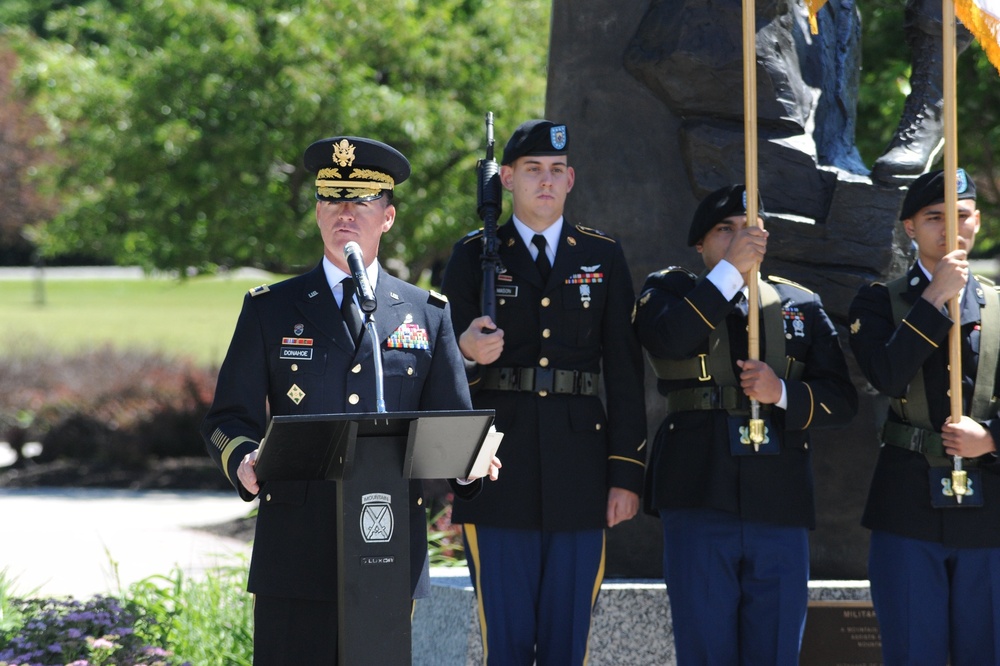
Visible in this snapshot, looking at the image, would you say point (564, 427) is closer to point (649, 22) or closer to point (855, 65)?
point (649, 22)

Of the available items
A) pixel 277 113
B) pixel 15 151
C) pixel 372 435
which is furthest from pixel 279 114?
pixel 15 151

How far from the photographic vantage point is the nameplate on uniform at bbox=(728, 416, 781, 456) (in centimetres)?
445

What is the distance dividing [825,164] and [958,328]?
1360 mm

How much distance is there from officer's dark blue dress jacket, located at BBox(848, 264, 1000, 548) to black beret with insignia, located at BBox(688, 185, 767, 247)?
507 millimetres

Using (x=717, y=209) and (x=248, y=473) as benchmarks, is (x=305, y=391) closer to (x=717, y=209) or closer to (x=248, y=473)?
(x=248, y=473)

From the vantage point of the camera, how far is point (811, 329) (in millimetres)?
4621

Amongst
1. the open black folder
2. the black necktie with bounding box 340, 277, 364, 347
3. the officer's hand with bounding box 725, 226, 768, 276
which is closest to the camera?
the open black folder

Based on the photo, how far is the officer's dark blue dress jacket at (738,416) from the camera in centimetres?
439

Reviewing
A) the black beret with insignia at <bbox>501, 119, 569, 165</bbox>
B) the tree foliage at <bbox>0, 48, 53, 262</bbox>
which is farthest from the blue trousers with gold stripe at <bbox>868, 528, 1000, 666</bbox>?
the tree foliage at <bbox>0, 48, 53, 262</bbox>

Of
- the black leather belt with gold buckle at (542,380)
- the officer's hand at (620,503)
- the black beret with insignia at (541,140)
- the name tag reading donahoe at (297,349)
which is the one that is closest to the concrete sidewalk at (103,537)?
the black leather belt with gold buckle at (542,380)

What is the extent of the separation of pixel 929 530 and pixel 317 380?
6.62 feet

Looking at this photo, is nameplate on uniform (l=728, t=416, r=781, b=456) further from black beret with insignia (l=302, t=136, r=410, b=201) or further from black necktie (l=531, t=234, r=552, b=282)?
black beret with insignia (l=302, t=136, r=410, b=201)

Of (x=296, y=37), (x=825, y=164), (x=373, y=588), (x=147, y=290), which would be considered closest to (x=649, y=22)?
(x=825, y=164)

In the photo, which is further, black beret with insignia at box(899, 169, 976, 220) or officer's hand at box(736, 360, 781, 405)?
black beret with insignia at box(899, 169, 976, 220)
